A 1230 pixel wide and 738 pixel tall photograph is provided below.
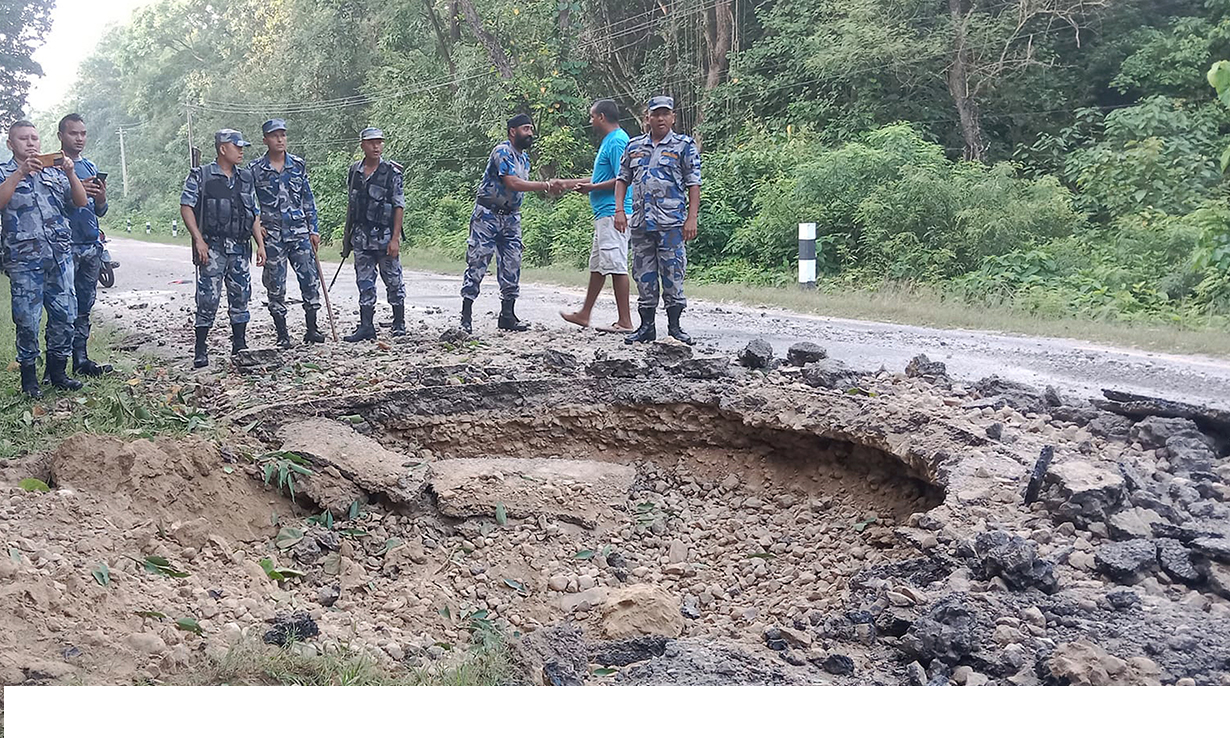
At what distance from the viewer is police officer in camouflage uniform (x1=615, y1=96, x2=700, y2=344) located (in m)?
6.84

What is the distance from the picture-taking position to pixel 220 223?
21.9 ft

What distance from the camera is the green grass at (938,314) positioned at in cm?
678

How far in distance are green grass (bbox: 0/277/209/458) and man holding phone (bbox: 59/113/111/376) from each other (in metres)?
0.25

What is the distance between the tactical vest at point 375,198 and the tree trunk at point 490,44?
12890 millimetres

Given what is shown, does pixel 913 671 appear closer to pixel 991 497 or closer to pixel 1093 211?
pixel 991 497

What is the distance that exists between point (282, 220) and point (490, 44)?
45.1 ft

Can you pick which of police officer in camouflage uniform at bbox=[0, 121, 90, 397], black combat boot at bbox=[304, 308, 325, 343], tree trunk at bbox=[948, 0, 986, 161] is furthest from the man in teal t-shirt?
tree trunk at bbox=[948, 0, 986, 161]

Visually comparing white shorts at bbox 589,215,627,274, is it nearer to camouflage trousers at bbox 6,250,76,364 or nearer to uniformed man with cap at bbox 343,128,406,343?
uniformed man with cap at bbox 343,128,406,343

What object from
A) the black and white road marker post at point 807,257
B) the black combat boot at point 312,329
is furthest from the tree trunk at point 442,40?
the black combat boot at point 312,329

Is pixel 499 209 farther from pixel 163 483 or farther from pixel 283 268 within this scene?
pixel 163 483

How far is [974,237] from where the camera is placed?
37.1 feet

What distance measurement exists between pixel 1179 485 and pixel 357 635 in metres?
3.25

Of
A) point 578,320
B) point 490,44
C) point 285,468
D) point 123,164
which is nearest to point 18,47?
point 490,44
